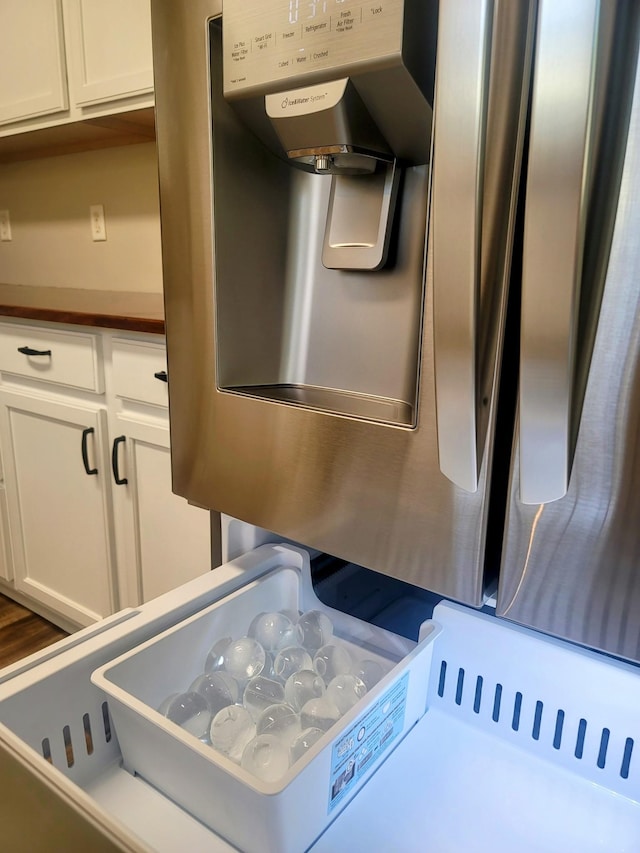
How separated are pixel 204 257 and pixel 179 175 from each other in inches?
3.8

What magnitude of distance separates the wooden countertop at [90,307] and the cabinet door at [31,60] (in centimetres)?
49

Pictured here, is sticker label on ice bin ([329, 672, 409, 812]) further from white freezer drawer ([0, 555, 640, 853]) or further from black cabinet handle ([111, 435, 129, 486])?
black cabinet handle ([111, 435, 129, 486])

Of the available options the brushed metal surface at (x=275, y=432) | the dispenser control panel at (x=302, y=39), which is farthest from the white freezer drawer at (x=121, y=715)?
the dispenser control panel at (x=302, y=39)

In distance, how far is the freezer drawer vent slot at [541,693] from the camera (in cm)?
58

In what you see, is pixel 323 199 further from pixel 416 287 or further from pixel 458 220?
pixel 458 220

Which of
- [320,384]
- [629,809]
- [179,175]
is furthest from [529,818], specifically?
[179,175]

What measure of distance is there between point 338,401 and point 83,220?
171cm

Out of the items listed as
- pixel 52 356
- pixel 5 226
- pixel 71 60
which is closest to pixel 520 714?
pixel 52 356

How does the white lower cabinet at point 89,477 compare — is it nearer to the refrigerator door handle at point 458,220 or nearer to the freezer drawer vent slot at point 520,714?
the freezer drawer vent slot at point 520,714

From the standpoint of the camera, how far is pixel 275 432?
0.66 meters

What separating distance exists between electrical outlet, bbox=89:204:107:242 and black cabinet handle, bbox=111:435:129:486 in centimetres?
91

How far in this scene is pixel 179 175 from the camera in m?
0.68

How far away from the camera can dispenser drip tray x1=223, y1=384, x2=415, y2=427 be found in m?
0.61

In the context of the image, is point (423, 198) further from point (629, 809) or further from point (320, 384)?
point (629, 809)
